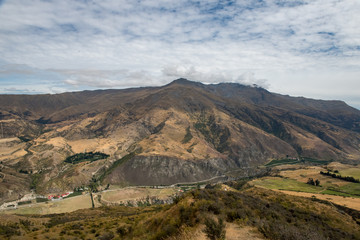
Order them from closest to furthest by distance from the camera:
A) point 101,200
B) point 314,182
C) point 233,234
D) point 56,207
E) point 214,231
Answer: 1. point 214,231
2. point 233,234
3. point 314,182
4. point 56,207
5. point 101,200

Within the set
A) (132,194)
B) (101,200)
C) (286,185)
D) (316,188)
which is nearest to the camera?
(316,188)

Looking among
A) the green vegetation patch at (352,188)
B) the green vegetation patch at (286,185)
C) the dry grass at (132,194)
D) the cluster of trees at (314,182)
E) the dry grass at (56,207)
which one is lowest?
the dry grass at (132,194)

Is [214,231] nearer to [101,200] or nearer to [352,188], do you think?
[352,188]

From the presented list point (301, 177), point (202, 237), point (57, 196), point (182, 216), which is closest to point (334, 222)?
point (182, 216)

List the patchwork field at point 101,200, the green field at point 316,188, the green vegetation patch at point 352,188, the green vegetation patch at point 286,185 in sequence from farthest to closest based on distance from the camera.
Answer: the patchwork field at point 101,200
the green vegetation patch at point 286,185
the green field at point 316,188
the green vegetation patch at point 352,188

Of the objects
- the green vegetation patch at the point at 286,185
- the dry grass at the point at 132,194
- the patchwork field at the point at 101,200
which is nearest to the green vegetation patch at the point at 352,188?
the green vegetation patch at the point at 286,185

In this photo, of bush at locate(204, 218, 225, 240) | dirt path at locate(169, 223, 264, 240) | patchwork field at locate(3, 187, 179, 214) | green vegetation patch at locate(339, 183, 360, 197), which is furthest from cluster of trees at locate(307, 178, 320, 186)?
bush at locate(204, 218, 225, 240)

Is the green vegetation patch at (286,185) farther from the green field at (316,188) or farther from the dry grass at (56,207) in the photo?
the dry grass at (56,207)

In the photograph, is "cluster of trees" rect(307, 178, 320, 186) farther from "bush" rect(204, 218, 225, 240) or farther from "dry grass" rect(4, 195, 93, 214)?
"dry grass" rect(4, 195, 93, 214)

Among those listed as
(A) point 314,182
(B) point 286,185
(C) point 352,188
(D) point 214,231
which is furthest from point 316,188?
(D) point 214,231

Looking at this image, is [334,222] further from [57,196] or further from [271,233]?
[57,196]

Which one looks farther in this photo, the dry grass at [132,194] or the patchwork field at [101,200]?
the dry grass at [132,194]
